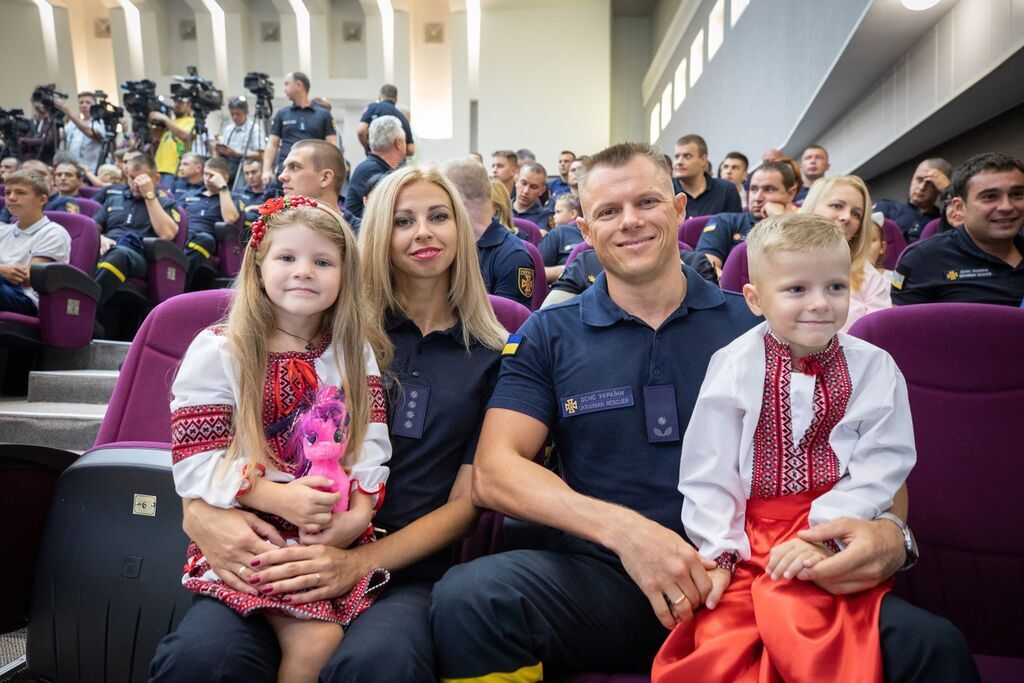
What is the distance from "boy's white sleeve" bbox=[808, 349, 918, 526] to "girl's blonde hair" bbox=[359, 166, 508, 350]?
2.13ft

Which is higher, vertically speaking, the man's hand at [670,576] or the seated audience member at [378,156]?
the seated audience member at [378,156]

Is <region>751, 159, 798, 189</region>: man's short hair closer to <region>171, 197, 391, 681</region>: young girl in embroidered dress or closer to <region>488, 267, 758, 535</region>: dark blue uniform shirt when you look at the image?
<region>488, 267, 758, 535</region>: dark blue uniform shirt

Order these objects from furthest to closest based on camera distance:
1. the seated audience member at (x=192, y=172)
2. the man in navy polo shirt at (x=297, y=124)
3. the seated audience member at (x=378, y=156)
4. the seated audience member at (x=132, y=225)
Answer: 1. the man in navy polo shirt at (x=297, y=124)
2. the seated audience member at (x=192, y=172)
3. the seated audience member at (x=378, y=156)
4. the seated audience member at (x=132, y=225)

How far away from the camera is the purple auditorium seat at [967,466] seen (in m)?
1.29

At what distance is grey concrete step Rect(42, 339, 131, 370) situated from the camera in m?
3.46

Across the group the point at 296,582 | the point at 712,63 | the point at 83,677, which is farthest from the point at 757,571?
the point at 712,63

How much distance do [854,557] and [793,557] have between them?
0.25ft

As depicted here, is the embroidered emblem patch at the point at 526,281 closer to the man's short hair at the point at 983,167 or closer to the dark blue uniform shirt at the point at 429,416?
the dark blue uniform shirt at the point at 429,416

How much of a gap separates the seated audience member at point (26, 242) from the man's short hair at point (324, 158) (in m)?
1.32

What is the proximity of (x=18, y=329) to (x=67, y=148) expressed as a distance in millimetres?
7007

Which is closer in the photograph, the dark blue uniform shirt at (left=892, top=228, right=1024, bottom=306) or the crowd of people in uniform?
the crowd of people in uniform

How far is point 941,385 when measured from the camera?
1.35 meters

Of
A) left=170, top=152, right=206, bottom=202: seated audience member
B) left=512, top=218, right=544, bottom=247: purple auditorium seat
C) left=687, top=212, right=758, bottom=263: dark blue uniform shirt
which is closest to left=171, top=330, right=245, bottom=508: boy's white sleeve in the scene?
left=687, top=212, right=758, bottom=263: dark blue uniform shirt

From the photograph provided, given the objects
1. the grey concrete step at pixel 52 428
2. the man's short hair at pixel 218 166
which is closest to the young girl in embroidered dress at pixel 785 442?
the grey concrete step at pixel 52 428
